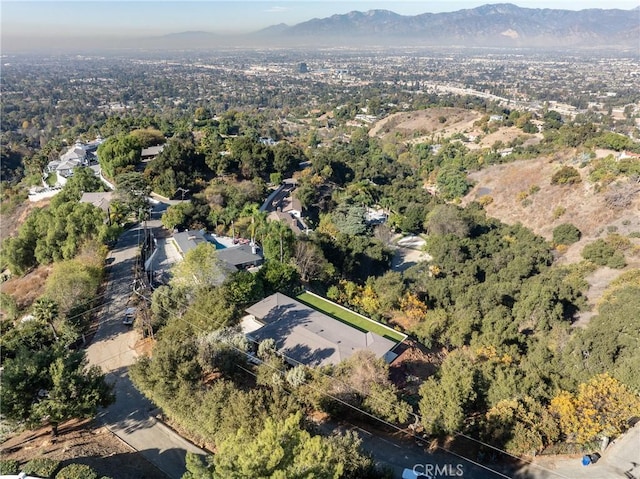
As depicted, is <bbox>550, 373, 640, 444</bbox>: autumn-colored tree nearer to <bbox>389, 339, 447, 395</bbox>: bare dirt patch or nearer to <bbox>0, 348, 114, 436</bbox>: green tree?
<bbox>389, 339, 447, 395</bbox>: bare dirt patch

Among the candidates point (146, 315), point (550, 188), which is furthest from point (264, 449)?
point (550, 188)

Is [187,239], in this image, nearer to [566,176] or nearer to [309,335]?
Result: [309,335]

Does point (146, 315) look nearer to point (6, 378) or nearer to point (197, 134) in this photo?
point (6, 378)

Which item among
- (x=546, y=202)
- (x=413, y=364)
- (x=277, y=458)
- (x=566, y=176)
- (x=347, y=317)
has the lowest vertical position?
(x=413, y=364)

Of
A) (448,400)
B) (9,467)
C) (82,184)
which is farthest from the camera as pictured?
(82,184)

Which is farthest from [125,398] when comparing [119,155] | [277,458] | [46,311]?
[119,155]

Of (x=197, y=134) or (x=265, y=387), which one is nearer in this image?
(x=265, y=387)
